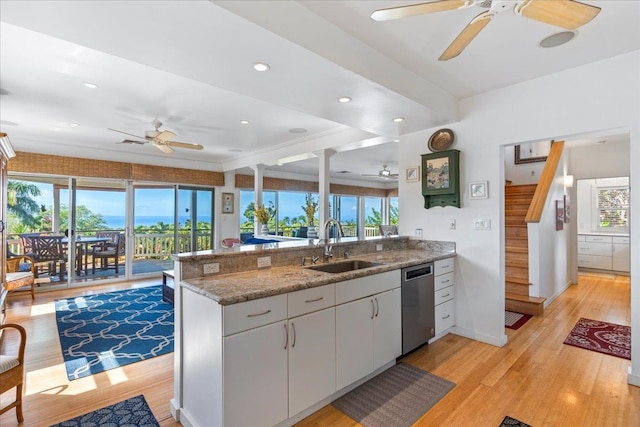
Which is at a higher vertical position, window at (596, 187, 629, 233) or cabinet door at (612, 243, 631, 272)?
window at (596, 187, 629, 233)

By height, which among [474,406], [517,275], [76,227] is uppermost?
[76,227]

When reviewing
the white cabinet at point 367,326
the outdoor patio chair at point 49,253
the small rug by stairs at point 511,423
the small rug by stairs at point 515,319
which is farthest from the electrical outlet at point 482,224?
the outdoor patio chair at point 49,253

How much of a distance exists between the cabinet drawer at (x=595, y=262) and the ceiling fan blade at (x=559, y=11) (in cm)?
689

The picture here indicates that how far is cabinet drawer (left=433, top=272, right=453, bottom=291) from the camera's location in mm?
3148

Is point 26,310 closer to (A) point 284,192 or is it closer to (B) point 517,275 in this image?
(A) point 284,192

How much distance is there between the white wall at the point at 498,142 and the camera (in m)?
2.45

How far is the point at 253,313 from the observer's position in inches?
67.7

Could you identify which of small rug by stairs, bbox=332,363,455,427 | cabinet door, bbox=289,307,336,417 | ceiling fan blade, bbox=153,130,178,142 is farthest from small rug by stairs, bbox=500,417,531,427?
ceiling fan blade, bbox=153,130,178,142

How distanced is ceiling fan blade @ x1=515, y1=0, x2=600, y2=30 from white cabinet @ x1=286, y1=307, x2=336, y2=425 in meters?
2.02

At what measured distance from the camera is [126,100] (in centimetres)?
350

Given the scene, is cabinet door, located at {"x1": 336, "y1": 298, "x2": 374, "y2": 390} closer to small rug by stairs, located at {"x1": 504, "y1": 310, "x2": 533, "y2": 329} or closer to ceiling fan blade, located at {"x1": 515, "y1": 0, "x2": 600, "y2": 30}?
ceiling fan blade, located at {"x1": 515, "y1": 0, "x2": 600, "y2": 30}

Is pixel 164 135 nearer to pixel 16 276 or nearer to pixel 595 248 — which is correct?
pixel 16 276

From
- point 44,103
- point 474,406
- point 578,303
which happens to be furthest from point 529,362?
point 44,103

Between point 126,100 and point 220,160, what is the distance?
385cm
